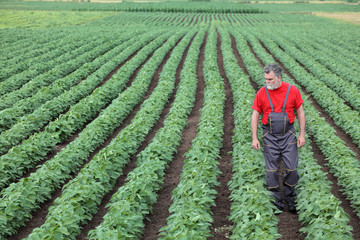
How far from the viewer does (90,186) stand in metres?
5.66

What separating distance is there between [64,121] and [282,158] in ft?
21.8

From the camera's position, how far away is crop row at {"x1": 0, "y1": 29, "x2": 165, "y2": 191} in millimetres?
6945

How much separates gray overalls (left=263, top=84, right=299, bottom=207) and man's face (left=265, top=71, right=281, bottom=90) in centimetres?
18

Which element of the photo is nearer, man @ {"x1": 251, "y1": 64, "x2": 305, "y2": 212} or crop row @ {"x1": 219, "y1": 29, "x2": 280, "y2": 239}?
crop row @ {"x1": 219, "y1": 29, "x2": 280, "y2": 239}

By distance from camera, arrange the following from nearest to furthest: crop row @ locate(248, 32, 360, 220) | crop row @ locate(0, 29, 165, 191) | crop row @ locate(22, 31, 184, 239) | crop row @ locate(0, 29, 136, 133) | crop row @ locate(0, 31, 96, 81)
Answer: crop row @ locate(22, 31, 184, 239), crop row @ locate(248, 32, 360, 220), crop row @ locate(0, 29, 165, 191), crop row @ locate(0, 29, 136, 133), crop row @ locate(0, 31, 96, 81)

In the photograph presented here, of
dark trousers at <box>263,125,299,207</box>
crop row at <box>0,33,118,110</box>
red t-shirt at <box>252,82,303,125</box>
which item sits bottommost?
crop row at <box>0,33,118,110</box>

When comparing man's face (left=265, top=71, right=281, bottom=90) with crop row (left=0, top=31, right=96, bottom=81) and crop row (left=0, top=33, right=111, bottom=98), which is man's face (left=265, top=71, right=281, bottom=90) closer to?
crop row (left=0, top=33, right=111, bottom=98)

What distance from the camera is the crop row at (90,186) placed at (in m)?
4.67

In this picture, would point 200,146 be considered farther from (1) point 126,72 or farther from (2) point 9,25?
(2) point 9,25

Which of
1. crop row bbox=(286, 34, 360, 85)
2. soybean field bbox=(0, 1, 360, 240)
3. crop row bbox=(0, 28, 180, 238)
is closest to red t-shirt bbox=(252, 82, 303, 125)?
soybean field bbox=(0, 1, 360, 240)

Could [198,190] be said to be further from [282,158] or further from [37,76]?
[37,76]

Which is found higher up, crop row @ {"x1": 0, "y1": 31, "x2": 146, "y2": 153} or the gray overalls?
the gray overalls

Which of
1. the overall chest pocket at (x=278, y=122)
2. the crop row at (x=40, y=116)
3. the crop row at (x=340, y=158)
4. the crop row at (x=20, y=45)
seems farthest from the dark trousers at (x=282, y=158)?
the crop row at (x=20, y=45)

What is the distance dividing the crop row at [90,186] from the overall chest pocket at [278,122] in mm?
3381
